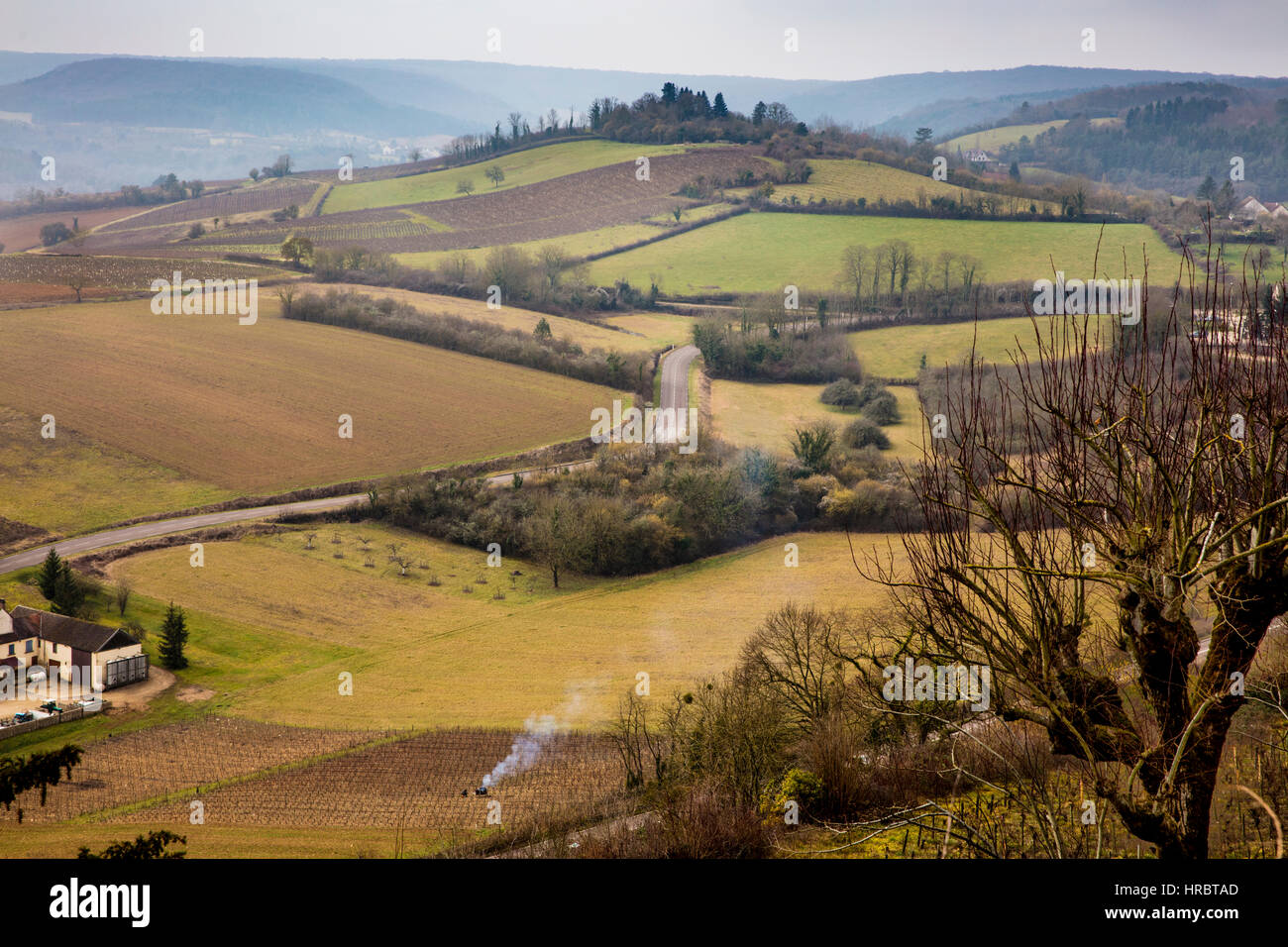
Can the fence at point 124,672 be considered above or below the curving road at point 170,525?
below

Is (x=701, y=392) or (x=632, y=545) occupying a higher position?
(x=701, y=392)

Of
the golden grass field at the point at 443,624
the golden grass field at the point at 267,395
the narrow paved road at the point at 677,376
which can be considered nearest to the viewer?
the golden grass field at the point at 443,624

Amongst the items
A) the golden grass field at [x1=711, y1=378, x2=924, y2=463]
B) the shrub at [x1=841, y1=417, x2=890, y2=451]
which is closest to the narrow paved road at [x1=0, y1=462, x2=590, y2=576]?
the golden grass field at [x1=711, y1=378, x2=924, y2=463]

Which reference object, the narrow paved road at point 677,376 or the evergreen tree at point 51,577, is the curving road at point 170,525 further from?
the narrow paved road at point 677,376

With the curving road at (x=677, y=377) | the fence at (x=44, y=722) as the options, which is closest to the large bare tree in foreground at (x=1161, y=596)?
the fence at (x=44, y=722)

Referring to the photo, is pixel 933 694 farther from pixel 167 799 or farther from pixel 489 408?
pixel 489 408

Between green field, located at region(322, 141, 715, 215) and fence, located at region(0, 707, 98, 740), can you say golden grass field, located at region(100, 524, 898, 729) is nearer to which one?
fence, located at region(0, 707, 98, 740)
